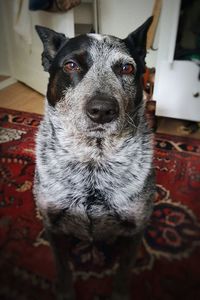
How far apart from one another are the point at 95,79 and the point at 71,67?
99mm

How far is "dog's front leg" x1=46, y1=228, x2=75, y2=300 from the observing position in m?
0.96

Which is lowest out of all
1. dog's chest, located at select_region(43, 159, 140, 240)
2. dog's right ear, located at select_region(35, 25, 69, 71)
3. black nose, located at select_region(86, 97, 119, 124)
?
dog's chest, located at select_region(43, 159, 140, 240)

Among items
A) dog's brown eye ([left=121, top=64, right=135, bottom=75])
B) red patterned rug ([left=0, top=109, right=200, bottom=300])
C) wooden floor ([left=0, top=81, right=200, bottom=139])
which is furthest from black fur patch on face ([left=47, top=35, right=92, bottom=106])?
wooden floor ([left=0, top=81, right=200, bottom=139])

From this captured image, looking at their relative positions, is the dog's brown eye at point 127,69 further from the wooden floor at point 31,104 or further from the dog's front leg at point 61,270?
the wooden floor at point 31,104

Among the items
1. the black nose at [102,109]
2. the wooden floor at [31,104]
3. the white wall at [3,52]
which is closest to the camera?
the black nose at [102,109]

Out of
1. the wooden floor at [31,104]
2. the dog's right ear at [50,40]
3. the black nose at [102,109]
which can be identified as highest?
the dog's right ear at [50,40]

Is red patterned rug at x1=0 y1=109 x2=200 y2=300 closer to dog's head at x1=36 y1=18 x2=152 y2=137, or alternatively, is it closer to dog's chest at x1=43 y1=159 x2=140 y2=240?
dog's chest at x1=43 y1=159 x2=140 y2=240

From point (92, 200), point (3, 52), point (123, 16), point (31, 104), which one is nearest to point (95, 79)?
point (92, 200)

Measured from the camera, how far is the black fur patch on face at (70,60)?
34.2 inches

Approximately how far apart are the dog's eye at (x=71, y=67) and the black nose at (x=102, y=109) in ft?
0.57

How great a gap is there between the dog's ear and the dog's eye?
8.2 inches

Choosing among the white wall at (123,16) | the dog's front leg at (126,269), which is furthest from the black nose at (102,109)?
the white wall at (123,16)

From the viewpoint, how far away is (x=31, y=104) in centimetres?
A: 252

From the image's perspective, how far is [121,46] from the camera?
0.92 m
